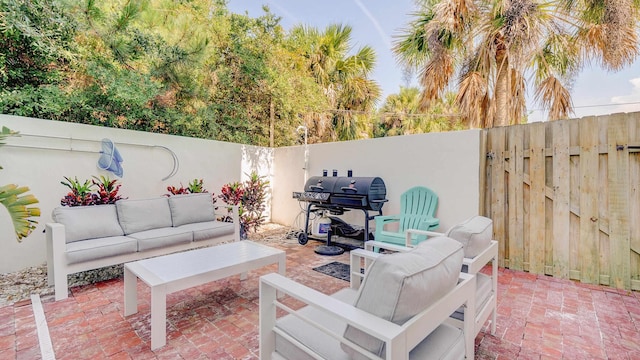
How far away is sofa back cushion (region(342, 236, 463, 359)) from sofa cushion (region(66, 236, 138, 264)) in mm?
3277

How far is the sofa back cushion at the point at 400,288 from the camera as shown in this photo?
118cm

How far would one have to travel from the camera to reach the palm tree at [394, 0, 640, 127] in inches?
171

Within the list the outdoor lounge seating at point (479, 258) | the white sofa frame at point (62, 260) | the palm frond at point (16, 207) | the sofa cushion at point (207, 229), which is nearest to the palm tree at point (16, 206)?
the palm frond at point (16, 207)

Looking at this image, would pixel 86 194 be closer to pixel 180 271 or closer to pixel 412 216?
pixel 180 271

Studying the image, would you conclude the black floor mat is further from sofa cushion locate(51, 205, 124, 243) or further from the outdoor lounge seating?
sofa cushion locate(51, 205, 124, 243)

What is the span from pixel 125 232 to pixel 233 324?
93.0 inches

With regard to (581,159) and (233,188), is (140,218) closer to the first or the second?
(233,188)

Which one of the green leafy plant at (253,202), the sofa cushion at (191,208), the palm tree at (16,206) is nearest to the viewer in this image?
the palm tree at (16,206)

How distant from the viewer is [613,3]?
13.1ft

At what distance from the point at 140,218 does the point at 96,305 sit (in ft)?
4.56

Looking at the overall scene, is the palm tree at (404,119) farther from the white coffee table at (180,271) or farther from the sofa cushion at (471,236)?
the sofa cushion at (471,236)

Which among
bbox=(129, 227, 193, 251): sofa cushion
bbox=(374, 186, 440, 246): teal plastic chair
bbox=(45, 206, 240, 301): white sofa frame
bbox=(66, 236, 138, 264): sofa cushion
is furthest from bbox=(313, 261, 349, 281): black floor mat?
bbox=(66, 236, 138, 264): sofa cushion

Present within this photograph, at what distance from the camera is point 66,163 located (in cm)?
434

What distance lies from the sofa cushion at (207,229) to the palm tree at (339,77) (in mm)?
5412
